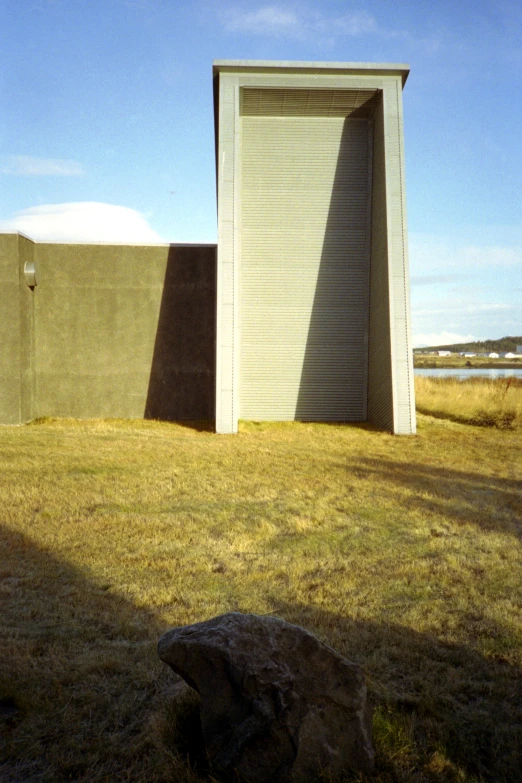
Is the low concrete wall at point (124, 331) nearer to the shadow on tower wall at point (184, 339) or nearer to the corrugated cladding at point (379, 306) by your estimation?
the shadow on tower wall at point (184, 339)

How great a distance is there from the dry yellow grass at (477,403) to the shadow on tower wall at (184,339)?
616 centimetres

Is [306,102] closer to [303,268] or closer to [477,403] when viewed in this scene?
[303,268]

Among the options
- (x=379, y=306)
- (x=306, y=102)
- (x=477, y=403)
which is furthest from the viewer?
(x=477, y=403)

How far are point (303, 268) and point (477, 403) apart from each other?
5.26 m

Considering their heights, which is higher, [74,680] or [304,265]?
[304,265]

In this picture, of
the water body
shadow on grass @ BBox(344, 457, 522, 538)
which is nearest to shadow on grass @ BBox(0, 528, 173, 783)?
shadow on grass @ BBox(344, 457, 522, 538)

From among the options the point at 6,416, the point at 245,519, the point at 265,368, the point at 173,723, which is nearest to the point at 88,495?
the point at 245,519

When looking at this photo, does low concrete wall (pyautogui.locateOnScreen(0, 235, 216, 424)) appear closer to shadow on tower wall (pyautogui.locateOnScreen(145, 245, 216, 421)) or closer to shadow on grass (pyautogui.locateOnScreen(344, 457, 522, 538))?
shadow on tower wall (pyautogui.locateOnScreen(145, 245, 216, 421))

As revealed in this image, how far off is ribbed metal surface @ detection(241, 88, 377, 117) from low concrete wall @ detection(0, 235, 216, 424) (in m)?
3.24

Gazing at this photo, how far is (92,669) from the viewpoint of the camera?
11.1ft

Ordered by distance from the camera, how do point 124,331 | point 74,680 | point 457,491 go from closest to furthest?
point 74,680 < point 457,491 < point 124,331

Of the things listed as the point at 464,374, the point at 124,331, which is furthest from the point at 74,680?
the point at 464,374

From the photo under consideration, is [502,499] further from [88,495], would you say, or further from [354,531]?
[88,495]

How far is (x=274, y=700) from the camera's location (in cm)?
254
